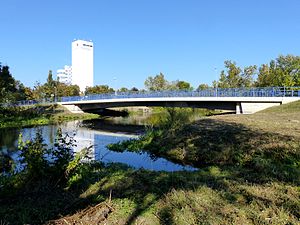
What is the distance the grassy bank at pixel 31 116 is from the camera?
2678cm

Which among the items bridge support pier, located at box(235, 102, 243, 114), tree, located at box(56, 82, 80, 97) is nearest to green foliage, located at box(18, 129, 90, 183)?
bridge support pier, located at box(235, 102, 243, 114)

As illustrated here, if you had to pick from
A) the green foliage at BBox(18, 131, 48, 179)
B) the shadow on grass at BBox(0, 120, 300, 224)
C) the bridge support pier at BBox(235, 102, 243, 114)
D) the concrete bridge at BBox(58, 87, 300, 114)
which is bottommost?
the shadow on grass at BBox(0, 120, 300, 224)

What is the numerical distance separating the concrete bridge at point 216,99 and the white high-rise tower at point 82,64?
10072 cm

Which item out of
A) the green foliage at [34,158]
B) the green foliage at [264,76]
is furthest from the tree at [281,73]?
the green foliage at [34,158]

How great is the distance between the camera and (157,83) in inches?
2530

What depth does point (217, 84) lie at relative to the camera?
45.6 metres

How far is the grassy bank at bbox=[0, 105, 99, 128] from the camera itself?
26780mm

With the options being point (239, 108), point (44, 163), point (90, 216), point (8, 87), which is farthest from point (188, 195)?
point (8, 87)

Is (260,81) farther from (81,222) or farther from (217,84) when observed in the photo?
(81,222)

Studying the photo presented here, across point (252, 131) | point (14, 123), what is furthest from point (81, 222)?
point (14, 123)

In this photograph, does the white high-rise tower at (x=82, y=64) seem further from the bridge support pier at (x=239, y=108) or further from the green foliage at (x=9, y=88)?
the bridge support pier at (x=239, y=108)

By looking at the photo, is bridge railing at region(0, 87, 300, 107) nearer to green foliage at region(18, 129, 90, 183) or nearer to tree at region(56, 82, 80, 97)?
tree at region(56, 82, 80, 97)

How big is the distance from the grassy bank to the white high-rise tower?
97962 millimetres

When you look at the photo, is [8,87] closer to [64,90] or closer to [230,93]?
[64,90]
